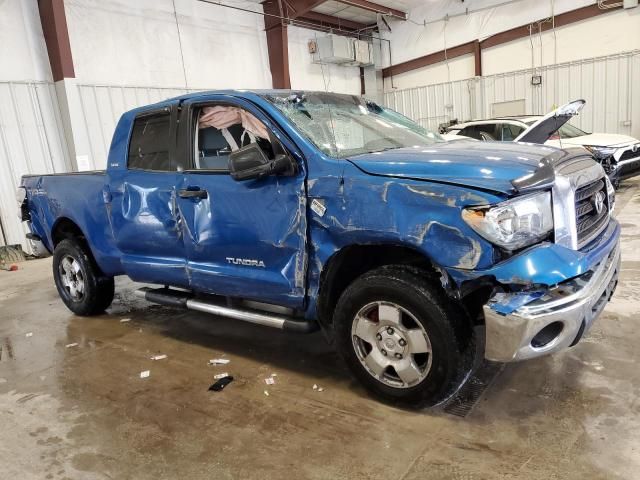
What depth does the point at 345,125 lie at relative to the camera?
130 inches

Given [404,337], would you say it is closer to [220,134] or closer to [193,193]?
[193,193]

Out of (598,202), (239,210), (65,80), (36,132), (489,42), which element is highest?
(489,42)

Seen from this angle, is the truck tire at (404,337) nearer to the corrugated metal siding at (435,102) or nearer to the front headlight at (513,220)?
the front headlight at (513,220)

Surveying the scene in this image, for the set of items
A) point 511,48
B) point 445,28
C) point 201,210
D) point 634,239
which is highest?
point 445,28

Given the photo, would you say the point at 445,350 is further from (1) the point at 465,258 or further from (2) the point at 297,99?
(2) the point at 297,99

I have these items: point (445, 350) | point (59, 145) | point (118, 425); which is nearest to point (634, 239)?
point (445, 350)

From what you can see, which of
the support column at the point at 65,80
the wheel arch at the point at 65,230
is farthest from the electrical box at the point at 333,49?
the wheel arch at the point at 65,230

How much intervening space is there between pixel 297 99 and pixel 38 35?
8023 millimetres

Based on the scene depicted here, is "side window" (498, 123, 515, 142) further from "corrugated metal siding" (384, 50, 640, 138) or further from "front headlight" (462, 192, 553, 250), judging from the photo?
"front headlight" (462, 192, 553, 250)

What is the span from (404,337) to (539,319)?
2.30 feet

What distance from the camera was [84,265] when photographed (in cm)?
462

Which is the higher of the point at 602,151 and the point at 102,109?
the point at 102,109

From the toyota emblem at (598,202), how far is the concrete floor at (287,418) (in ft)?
3.29

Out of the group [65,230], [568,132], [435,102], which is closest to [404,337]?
[65,230]
